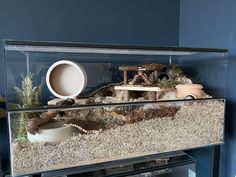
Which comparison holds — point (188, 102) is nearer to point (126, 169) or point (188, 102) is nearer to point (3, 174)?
point (126, 169)

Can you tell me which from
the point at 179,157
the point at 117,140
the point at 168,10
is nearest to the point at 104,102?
the point at 117,140

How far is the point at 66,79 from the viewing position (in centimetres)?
102

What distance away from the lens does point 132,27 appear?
4.80ft

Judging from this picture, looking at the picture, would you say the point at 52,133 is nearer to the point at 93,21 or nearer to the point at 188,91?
the point at 188,91

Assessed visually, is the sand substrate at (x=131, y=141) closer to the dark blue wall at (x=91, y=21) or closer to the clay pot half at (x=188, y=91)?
the clay pot half at (x=188, y=91)

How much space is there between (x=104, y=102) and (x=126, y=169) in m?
0.35

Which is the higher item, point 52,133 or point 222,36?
point 222,36

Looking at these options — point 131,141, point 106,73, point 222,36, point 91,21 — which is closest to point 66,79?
point 106,73

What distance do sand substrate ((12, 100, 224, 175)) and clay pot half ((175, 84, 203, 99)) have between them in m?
0.05

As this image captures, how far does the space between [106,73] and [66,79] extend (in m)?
0.21

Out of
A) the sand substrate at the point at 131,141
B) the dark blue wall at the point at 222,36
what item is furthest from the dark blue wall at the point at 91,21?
the sand substrate at the point at 131,141

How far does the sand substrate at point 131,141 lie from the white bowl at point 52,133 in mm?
18

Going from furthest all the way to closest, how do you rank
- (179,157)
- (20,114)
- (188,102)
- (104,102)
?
(179,157) → (188,102) → (104,102) → (20,114)

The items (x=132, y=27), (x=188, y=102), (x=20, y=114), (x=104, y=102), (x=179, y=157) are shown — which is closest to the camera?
(x=20, y=114)
